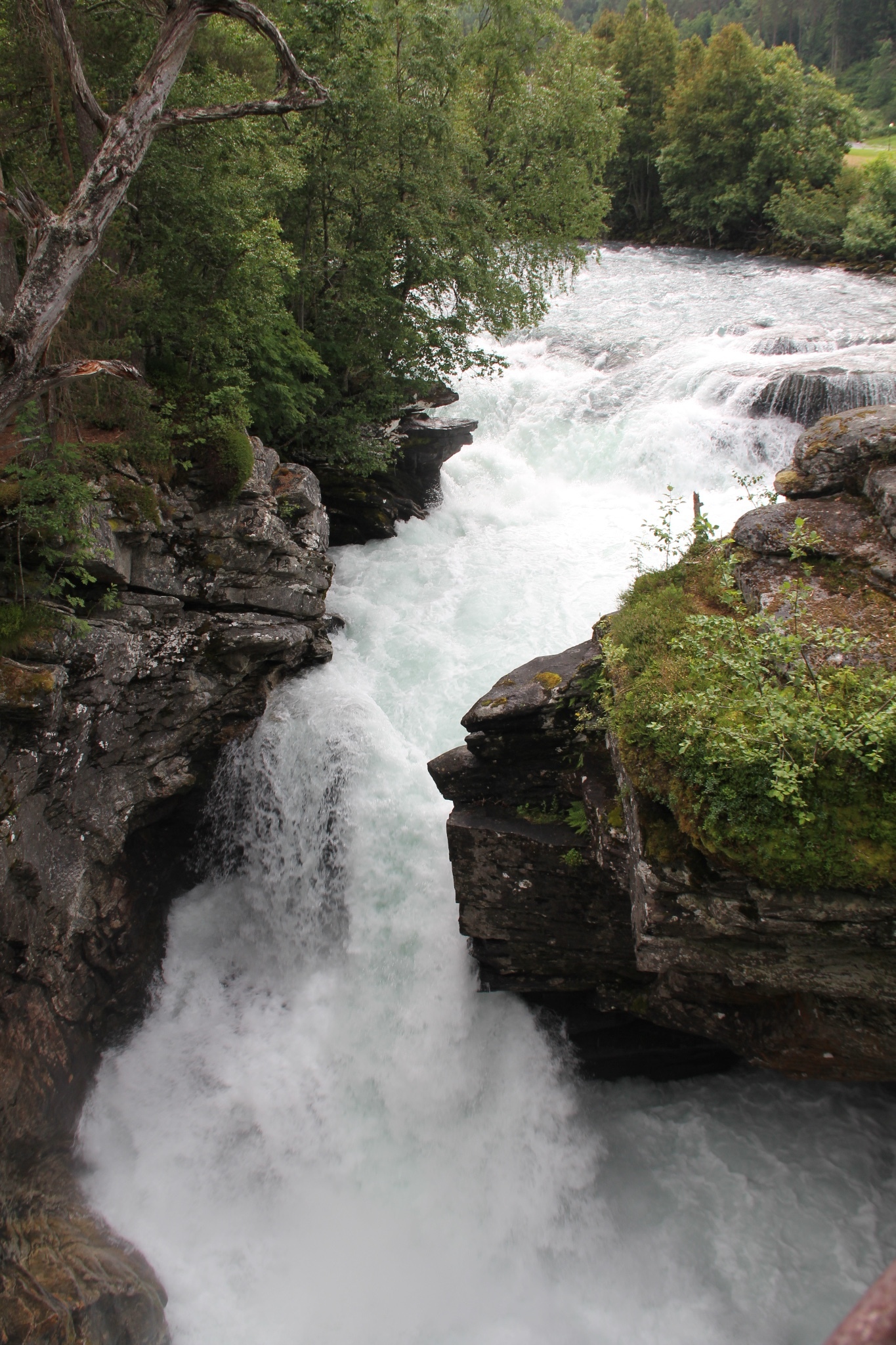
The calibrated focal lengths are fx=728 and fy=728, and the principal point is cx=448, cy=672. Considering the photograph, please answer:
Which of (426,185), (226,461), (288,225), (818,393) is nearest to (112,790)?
(226,461)

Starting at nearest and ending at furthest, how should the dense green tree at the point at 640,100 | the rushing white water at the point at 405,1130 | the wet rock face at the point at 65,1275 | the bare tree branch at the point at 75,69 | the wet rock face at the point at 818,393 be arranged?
1. the wet rock face at the point at 65,1275
2. the bare tree branch at the point at 75,69
3. the rushing white water at the point at 405,1130
4. the wet rock face at the point at 818,393
5. the dense green tree at the point at 640,100

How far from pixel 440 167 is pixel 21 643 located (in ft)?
40.6

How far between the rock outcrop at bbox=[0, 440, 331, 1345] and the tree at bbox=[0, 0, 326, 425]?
2256 millimetres

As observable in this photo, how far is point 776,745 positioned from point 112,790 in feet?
26.5

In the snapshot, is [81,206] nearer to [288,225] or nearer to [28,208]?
[28,208]

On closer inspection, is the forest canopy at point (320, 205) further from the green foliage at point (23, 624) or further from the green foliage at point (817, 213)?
the green foliage at point (817, 213)

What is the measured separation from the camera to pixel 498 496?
57.6 ft

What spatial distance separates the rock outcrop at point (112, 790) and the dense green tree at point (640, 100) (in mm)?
37337

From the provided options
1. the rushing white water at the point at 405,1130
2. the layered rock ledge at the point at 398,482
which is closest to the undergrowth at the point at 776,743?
the rushing white water at the point at 405,1130

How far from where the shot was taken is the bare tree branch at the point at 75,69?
7.70 metres

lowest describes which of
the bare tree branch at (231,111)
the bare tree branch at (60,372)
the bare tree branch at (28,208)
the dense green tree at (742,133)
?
the bare tree branch at (60,372)

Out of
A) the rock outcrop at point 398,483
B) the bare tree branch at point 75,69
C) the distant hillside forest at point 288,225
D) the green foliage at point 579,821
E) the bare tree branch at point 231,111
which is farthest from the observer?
the rock outcrop at point 398,483

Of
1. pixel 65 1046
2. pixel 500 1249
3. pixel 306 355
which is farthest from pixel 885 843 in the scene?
pixel 306 355

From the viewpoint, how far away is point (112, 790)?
377 inches
